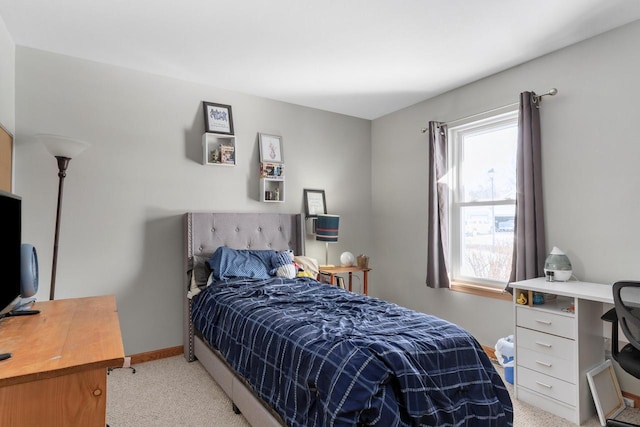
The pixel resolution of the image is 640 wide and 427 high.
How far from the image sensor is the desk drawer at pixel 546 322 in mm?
2285

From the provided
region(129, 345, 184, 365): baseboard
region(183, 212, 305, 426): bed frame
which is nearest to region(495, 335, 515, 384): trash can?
region(183, 212, 305, 426): bed frame

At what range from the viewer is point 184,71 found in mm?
3215

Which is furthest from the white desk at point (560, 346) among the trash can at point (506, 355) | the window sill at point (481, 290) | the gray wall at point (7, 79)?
the gray wall at point (7, 79)

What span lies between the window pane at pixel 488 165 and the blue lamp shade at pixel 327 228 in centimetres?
132

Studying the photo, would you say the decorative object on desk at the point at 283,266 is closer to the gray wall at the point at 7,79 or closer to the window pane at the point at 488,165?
the window pane at the point at 488,165

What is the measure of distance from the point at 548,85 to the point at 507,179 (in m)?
0.82

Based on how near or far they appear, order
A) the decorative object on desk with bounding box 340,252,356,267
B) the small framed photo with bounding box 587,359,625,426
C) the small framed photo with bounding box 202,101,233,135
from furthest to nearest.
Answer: the decorative object on desk with bounding box 340,252,356,267 → the small framed photo with bounding box 202,101,233,135 → the small framed photo with bounding box 587,359,625,426

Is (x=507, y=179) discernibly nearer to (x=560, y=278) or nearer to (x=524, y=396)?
(x=560, y=278)

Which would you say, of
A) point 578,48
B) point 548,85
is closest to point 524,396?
point 548,85

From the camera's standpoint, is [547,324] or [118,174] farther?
[118,174]

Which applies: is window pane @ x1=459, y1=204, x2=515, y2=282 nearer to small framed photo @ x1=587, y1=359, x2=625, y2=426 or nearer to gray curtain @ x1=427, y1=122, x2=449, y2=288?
gray curtain @ x1=427, y1=122, x2=449, y2=288

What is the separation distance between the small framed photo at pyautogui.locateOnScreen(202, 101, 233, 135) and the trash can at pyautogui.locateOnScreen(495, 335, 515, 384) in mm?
3063

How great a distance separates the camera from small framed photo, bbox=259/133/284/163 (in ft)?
12.5

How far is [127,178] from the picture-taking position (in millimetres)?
3154
